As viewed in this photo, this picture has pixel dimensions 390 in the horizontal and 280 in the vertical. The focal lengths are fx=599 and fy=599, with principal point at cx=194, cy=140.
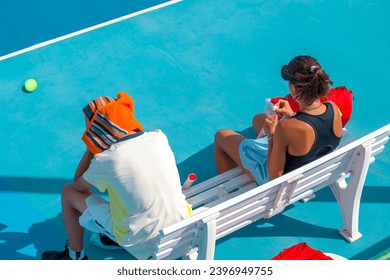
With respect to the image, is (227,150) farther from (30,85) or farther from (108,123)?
(30,85)

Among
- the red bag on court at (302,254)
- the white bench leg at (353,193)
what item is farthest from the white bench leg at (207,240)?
the white bench leg at (353,193)

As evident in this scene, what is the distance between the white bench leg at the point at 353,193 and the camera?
427cm

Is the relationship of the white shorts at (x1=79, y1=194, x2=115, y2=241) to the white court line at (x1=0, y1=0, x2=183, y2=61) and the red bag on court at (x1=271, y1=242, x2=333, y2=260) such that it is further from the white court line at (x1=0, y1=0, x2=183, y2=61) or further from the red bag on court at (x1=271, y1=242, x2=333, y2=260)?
the white court line at (x1=0, y1=0, x2=183, y2=61)

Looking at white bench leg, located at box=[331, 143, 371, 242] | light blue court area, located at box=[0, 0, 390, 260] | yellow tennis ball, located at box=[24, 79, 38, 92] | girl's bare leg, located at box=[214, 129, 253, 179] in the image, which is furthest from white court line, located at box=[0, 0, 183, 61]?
white bench leg, located at box=[331, 143, 371, 242]

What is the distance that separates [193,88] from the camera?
6066 millimetres

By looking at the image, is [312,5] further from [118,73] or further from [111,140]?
[111,140]

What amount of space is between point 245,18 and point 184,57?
102 centimetres

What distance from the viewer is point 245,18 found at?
6930mm

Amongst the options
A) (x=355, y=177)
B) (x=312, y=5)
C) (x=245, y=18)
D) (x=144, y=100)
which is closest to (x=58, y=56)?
(x=144, y=100)

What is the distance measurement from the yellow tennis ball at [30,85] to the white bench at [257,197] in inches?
90.6

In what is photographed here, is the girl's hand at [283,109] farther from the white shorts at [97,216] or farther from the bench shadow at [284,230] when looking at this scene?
the white shorts at [97,216]

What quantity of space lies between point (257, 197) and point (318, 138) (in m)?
Answer: 0.57

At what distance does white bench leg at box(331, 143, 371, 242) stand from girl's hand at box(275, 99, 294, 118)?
562 millimetres

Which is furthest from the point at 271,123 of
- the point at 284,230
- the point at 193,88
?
the point at 193,88
